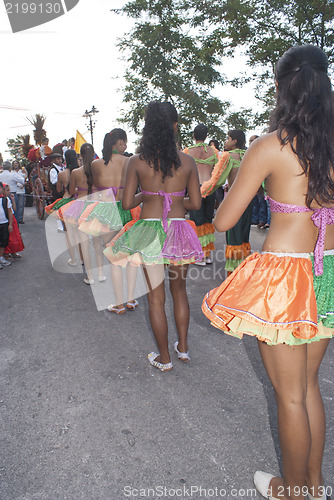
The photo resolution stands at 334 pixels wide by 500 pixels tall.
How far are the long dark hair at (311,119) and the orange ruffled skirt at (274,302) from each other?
31cm

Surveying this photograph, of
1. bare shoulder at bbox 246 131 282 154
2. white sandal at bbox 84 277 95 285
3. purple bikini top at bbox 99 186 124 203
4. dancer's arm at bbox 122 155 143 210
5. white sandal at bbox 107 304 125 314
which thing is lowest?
white sandal at bbox 84 277 95 285

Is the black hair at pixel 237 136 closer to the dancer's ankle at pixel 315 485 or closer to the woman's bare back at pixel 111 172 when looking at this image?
the woman's bare back at pixel 111 172

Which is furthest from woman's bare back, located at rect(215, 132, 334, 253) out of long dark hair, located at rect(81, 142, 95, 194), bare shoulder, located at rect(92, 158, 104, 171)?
long dark hair, located at rect(81, 142, 95, 194)

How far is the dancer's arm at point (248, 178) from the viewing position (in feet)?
4.87

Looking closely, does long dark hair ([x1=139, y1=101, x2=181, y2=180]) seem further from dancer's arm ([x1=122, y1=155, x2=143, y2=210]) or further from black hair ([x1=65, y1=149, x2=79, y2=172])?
black hair ([x1=65, y1=149, x2=79, y2=172])

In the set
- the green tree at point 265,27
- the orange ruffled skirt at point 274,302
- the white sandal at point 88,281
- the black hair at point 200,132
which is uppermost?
the green tree at point 265,27

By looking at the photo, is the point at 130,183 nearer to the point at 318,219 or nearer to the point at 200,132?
the point at 318,219

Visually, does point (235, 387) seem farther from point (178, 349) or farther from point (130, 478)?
point (130, 478)

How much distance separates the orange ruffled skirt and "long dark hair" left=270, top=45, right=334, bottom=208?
31 cm

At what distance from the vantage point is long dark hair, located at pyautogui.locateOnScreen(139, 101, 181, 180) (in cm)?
277

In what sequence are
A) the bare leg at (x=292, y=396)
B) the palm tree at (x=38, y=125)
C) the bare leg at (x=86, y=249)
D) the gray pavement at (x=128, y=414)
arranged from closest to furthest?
the bare leg at (x=292, y=396) → the gray pavement at (x=128, y=414) → the bare leg at (x=86, y=249) → the palm tree at (x=38, y=125)

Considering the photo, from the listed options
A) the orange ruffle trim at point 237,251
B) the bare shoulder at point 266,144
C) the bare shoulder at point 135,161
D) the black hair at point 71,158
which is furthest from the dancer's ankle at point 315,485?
the black hair at point 71,158

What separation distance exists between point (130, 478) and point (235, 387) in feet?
3.59

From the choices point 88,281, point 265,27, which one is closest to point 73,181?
point 88,281
